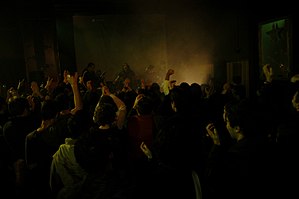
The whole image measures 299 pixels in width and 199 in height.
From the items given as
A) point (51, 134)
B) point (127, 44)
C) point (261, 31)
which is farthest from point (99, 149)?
point (127, 44)

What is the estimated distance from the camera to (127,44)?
47.8 ft

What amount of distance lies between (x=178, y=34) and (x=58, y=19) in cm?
457

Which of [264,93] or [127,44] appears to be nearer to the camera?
[264,93]

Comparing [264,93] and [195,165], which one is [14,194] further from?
[264,93]

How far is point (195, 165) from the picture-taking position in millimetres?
2363

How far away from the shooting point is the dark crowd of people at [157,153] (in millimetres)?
1791

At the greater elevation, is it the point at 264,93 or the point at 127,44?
the point at 127,44

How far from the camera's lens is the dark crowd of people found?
1.79 m

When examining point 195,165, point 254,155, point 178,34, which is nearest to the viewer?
point 254,155

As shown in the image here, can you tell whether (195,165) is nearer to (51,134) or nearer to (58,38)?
(51,134)

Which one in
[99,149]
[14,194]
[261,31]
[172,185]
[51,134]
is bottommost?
[14,194]

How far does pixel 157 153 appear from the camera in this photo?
7.52ft

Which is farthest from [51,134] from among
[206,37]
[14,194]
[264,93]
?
[206,37]

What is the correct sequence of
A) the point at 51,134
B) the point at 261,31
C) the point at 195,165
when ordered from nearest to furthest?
the point at 195,165, the point at 51,134, the point at 261,31
